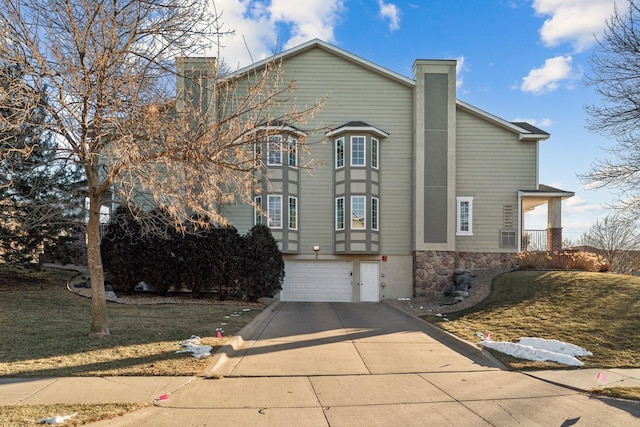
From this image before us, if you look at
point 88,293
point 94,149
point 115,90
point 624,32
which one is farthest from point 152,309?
point 624,32

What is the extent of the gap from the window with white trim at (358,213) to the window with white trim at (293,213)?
2.75 metres

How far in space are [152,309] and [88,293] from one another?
3.52 m

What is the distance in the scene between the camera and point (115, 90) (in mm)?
8852

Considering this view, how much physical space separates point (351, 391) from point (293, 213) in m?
16.8

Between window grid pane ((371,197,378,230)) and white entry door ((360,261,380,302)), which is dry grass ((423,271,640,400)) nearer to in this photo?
white entry door ((360,261,380,302))

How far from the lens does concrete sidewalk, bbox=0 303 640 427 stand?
588 centimetres

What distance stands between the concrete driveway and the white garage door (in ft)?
41.2

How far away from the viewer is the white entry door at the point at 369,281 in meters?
23.9

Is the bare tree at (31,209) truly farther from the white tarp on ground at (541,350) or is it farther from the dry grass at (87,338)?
the white tarp on ground at (541,350)

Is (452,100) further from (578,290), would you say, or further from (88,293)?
(88,293)

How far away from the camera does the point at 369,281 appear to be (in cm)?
2395

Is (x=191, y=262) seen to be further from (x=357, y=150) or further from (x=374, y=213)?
(x=357, y=150)

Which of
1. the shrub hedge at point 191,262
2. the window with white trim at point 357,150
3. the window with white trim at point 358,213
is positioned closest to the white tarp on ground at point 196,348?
the shrub hedge at point 191,262

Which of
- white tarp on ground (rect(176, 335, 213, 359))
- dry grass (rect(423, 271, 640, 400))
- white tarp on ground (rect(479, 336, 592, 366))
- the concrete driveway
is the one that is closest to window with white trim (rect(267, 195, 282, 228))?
dry grass (rect(423, 271, 640, 400))
